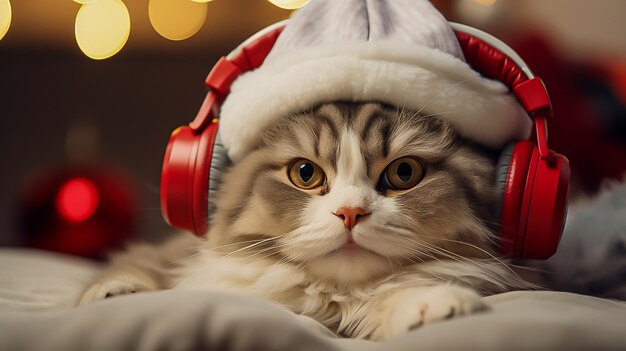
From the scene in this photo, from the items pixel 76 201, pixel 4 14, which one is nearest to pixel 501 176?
pixel 76 201

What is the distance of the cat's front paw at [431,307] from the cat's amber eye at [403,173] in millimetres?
204

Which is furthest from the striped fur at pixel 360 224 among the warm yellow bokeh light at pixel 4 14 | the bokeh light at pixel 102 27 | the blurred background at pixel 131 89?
the warm yellow bokeh light at pixel 4 14

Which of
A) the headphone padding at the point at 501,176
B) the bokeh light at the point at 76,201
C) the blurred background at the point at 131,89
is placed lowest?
the bokeh light at the point at 76,201

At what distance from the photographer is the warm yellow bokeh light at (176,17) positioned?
2.75 m

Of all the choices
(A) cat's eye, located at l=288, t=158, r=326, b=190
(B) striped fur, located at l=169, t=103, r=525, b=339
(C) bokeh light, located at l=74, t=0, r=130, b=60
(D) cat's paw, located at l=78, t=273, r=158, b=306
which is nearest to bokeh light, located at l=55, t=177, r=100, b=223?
(C) bokeh light, located at l=74, t=0, r=130, b=60

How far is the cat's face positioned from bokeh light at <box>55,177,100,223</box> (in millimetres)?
1530

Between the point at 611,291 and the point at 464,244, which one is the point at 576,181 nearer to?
the point at 611,291

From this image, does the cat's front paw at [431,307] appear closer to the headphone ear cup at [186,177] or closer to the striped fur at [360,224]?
the striped fur at [360,224]

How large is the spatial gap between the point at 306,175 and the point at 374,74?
0.63 feet

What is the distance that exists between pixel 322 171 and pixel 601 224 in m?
0.64

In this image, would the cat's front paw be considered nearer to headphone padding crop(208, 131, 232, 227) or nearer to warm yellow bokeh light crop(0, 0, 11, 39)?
headphone padding crop(208, 131, 232, 227)

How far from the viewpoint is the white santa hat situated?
101 centimetres

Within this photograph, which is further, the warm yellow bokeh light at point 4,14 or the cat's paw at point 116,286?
the warm yellow bokeh light at point 4,14

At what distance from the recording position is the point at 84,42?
275 centimetres
